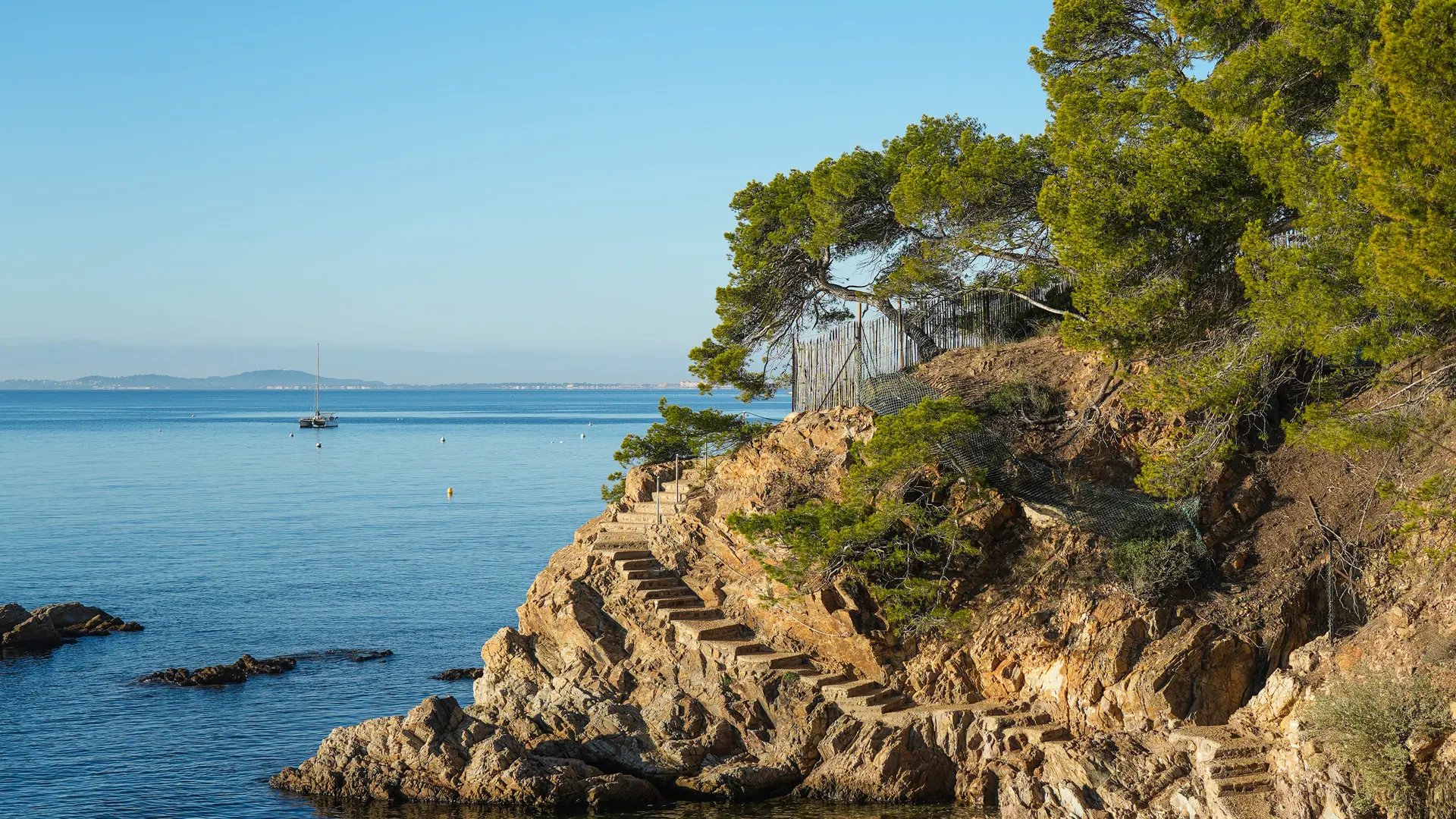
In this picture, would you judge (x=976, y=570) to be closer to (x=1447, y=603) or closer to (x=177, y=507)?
(x=1447, y=603)

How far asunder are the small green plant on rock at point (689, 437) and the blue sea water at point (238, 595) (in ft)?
25.0

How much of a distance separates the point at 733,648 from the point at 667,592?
253 centimetres

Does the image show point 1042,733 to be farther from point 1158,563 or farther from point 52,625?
point 52,625

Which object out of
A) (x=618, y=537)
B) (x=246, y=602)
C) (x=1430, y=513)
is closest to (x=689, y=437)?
(x=618, y=537)

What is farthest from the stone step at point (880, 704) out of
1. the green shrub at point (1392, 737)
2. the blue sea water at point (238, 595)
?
the blue sea water at point (238, 595)

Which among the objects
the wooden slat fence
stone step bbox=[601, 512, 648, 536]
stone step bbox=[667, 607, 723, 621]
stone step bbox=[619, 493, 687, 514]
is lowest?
stone step bbox=[667, 607, 723, 621]

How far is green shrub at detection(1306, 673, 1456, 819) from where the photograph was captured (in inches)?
656

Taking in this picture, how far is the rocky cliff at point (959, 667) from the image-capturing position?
19953 millimetres

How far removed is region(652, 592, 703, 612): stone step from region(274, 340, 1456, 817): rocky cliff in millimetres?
37

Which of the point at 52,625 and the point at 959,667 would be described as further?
the point at 52,625

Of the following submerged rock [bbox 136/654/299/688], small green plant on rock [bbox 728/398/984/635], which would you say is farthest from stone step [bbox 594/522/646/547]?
submerged rock [bbox 136/654/299/688]

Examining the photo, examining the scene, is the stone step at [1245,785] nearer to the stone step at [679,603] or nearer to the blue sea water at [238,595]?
the stone step at [679,603]

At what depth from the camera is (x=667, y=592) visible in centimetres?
2720

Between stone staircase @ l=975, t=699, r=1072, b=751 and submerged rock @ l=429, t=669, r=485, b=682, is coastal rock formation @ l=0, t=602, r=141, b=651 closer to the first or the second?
submerged rock @ l=429, t=669, r=485, b=682
